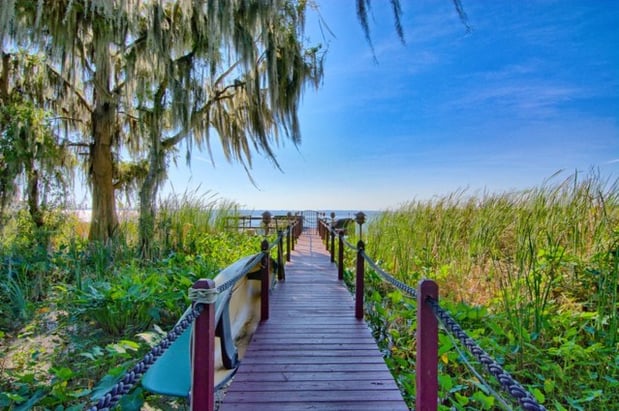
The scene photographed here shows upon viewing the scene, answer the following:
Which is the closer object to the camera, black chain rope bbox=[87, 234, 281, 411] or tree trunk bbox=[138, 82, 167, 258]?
black chain rope bbox=[87, 234, 281, 411]

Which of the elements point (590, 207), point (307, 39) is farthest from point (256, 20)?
point (590, 207)

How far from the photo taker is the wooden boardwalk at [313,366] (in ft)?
6.23

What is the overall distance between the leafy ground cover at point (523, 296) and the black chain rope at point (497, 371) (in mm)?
121

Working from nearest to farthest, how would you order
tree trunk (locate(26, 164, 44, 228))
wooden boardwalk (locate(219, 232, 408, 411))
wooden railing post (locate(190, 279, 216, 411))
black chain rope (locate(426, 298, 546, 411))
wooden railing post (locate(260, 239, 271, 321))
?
black chain rope (locate(426, 298, 546, 411))
wooden railing post (locate(190, 279, 216, 411))
wooden boardwalk (locate(219, 232, 408, 411))
wooden railing post (locate(260, 239, 271, 321))
tree trunk (locate(26, 164, 44, 228))

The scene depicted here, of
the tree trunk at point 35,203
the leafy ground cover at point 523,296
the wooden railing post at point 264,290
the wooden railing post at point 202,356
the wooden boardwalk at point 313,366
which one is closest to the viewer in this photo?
the wooden railing post at point 202,356

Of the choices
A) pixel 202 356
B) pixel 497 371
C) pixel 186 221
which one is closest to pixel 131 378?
pixel 202 356

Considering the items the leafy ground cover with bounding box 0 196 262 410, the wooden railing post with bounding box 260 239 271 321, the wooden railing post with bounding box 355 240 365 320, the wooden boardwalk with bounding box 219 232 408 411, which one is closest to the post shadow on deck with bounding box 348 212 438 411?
the wooden boardwalk with bounding box 219 232 408 411

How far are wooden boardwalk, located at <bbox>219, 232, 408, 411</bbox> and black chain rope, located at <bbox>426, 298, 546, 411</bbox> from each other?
3.19 feet

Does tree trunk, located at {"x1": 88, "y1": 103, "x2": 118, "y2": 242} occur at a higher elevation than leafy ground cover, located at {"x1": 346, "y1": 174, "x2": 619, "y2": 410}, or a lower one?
higher

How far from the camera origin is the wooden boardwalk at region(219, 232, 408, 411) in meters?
1.90

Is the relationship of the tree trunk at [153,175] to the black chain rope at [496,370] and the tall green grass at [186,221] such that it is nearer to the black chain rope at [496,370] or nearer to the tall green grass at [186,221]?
the tall green grass at [186,221]

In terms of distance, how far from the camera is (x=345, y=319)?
3.34m

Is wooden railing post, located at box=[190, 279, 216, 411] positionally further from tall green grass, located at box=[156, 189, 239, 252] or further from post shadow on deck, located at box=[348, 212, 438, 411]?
tall green grass, located at box=[156, 189, 239, 252]

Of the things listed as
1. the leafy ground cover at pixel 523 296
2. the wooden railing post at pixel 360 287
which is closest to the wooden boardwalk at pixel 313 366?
the wooden railing post at pixel 360 287
